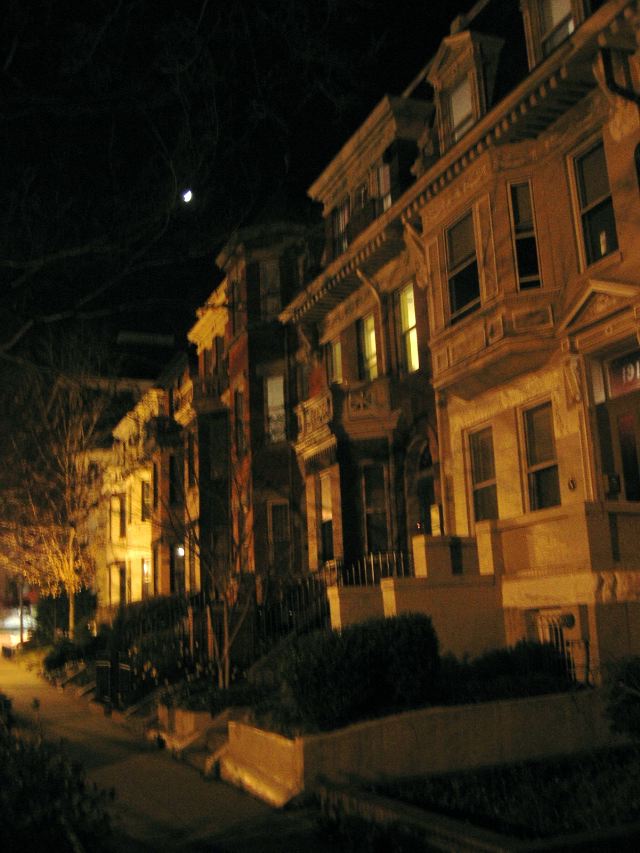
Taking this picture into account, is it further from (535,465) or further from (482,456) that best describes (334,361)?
(535,465)

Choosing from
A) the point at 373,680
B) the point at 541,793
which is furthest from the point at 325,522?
the point at 541,793

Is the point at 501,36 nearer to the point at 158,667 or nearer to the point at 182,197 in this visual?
the point at 182,197

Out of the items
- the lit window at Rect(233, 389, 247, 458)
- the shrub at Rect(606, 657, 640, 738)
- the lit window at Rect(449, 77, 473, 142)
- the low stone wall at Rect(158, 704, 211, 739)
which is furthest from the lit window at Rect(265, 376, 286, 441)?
the shrub at Rect(606, 657, 640, 738)

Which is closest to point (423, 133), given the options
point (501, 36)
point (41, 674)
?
point (501, 36)

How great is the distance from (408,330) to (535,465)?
5740mm

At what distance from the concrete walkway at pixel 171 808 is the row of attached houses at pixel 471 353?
11.7 ft

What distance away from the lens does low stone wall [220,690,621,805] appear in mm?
9500

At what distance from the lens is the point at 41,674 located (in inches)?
1012

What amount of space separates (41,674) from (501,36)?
20.2 metres

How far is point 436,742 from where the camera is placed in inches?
384

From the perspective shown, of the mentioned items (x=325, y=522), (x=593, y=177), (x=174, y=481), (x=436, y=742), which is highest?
(x=593, y=177)

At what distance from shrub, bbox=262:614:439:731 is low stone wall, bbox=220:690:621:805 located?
16.1 inches

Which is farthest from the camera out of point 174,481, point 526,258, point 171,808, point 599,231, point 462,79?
point 174,481

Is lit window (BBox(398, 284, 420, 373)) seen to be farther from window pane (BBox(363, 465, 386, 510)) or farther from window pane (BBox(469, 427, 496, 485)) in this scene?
window pane (BBox(469, 427, 496, 485))
